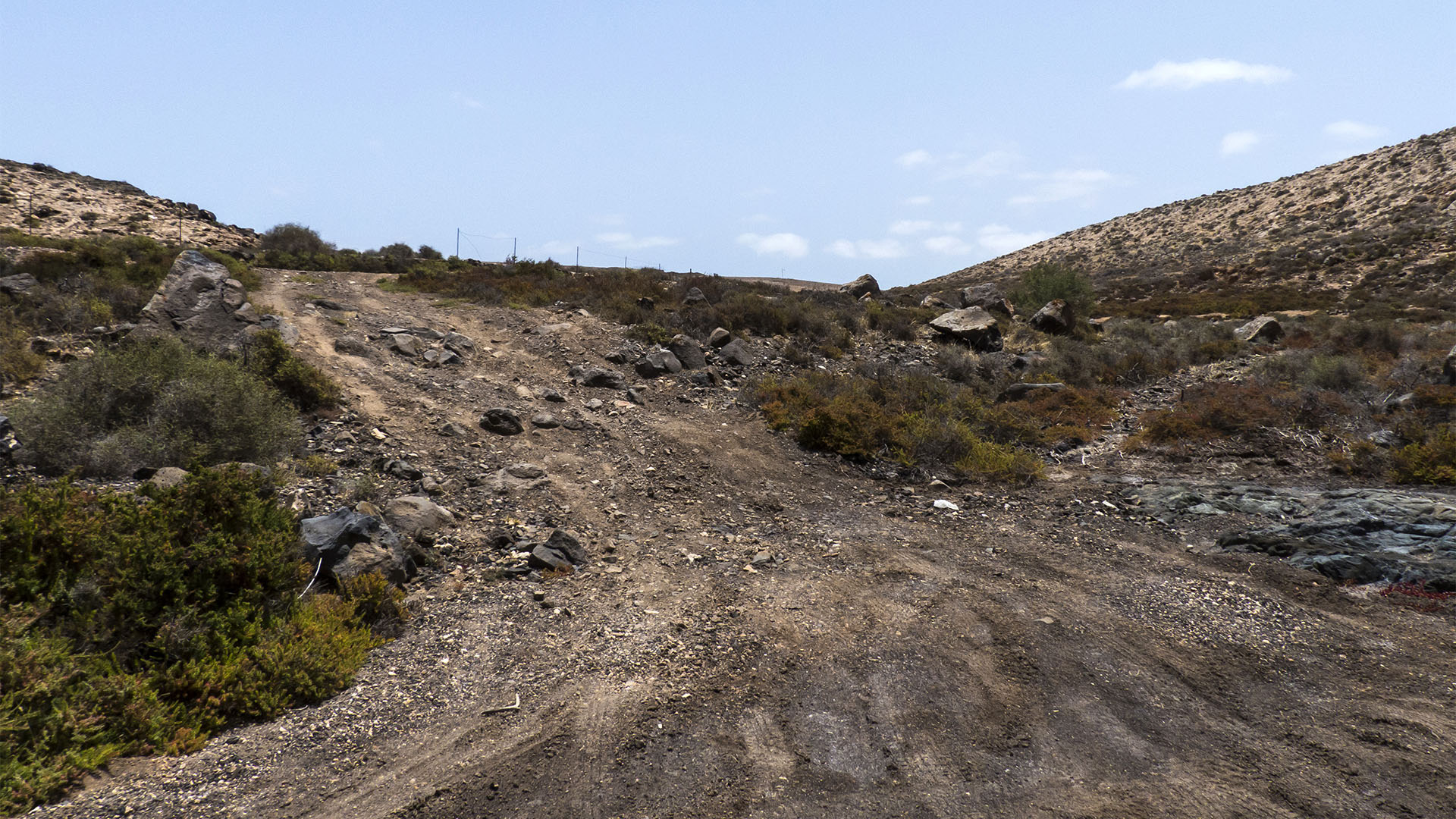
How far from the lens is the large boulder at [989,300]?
25.2 m

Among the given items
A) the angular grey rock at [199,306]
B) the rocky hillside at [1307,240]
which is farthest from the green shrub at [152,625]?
the rocky hillside at [1307,240]

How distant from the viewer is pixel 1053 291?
2712 cm

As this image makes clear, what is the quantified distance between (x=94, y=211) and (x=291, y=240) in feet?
31.8

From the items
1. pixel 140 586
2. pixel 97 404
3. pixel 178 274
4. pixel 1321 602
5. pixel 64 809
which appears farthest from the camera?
pixel 178 274

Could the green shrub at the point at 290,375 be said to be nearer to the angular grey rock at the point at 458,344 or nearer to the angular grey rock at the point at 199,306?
the angular grey rock at the point at 199,306

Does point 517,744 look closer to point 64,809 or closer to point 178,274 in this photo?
point 64,809

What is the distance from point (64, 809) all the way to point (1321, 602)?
10326mm

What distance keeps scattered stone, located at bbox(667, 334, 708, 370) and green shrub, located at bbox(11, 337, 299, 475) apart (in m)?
8.51

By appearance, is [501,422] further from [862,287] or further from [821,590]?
[862,287]

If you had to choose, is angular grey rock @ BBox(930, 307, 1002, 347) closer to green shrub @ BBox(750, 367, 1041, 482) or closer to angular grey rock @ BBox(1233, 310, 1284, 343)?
green shrub @ BBox(750, 367, 1041, 482)

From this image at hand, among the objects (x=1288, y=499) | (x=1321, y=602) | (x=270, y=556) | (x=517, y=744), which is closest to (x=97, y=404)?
(x=270, y=556)

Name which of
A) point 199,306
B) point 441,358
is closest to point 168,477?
point 199,306

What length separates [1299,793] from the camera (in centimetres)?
420

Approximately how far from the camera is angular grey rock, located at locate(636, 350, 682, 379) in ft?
50.8
